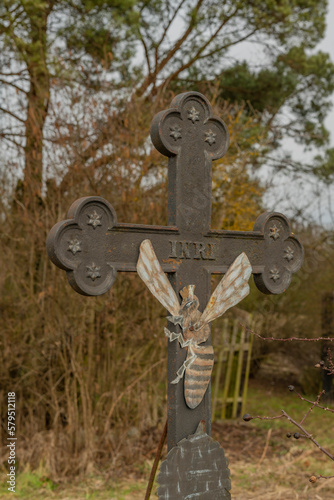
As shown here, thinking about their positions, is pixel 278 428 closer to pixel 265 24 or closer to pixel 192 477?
pixel 192 477

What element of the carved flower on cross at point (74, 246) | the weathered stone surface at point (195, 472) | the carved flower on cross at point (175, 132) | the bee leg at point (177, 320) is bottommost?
the weathered stone surface at point (195, 472)

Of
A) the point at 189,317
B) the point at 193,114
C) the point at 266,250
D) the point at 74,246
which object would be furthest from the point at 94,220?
the point at 266,250

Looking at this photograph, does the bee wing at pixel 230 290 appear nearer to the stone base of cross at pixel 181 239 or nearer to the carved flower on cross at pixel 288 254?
the stone base of cross at pixel 181 239

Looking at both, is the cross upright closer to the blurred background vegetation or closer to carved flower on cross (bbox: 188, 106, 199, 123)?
carved flower on cross (bbox: 188, 106, 199, 123)

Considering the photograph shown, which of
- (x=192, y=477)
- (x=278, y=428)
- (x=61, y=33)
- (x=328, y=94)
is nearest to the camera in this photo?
(x=192, y=477)

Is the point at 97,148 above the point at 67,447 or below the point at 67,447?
above

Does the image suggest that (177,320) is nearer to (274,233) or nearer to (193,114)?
(274,233)

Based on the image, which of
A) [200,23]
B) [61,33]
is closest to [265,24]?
[200,23]

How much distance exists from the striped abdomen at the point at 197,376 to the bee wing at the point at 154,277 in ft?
0.67

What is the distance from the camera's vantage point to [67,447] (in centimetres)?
516

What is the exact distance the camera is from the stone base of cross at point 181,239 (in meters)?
2.23

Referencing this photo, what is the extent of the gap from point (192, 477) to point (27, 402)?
371 centimetres

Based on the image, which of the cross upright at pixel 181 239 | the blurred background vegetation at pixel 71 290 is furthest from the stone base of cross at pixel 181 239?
the blurred background vegetation at pixel 71 290

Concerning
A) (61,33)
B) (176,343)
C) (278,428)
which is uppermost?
(61,33)
